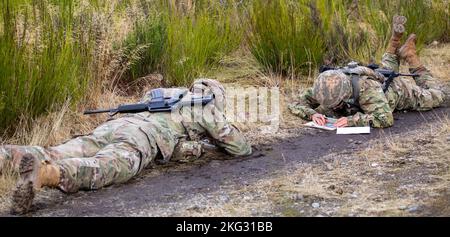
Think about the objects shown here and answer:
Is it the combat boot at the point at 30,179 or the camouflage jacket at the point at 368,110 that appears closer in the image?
the combat boot at the point at 30,179

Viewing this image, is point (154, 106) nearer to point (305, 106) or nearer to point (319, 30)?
point (305, 106)

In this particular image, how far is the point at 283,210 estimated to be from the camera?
381 centimetres

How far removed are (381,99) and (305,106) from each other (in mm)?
674

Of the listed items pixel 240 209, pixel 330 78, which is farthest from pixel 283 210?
pixel 330 78

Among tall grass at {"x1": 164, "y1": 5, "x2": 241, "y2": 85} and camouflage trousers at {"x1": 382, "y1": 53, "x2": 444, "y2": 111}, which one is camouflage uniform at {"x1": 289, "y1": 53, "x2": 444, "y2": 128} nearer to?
camouflage trousers at {"x1": 382, "y1": 53, "x2": 444, "y2": 111}

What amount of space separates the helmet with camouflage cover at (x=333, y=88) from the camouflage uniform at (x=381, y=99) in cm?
16

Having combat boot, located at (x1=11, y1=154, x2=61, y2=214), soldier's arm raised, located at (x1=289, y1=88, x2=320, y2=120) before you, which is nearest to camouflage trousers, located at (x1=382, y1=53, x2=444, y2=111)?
soldier's arm raised, located at (x1=289, y1=88, x2=320, y2=120)

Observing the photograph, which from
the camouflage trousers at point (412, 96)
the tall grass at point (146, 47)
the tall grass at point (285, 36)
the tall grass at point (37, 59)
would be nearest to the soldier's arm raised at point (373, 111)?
the camouflage trousers at point (412, 96)

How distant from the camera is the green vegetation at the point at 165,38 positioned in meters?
4.85

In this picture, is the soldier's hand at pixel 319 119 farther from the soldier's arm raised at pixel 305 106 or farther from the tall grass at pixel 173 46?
the tall grass at pixel 173 46

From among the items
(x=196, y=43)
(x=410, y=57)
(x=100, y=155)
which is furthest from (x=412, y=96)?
(x=100, y=155)

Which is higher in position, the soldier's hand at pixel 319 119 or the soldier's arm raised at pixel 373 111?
the soldier's arm raised at pixel 373 111

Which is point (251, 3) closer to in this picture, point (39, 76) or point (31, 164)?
point (39, 76)

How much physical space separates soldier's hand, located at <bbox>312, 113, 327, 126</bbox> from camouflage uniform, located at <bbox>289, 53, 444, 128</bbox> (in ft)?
0.26
